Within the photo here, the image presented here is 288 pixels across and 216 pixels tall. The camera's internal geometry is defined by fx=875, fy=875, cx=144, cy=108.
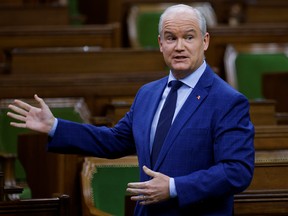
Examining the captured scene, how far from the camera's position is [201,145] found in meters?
1.29

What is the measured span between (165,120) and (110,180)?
1.94 ft

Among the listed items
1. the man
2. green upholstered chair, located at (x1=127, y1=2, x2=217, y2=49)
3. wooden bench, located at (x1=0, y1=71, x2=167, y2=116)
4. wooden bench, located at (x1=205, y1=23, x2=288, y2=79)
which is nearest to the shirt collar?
the man

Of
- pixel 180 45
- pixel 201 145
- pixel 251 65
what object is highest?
pixel 180 45

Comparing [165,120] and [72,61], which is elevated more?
[165,120]

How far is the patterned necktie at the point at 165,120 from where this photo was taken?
1326 millimetres

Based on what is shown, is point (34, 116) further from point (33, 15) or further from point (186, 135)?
point (33, 15)

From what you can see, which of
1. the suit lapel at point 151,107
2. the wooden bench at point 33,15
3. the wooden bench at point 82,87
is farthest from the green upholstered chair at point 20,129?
the wooden bench at point 33,15

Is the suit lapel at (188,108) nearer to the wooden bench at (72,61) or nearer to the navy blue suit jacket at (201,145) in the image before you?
the navy blue suit jacket at (201,145)

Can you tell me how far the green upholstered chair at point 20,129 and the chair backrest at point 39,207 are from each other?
2.10 ft

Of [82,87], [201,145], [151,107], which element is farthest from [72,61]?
[201,145]

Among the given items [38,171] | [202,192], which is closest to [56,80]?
[38,171]

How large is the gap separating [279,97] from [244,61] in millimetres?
304

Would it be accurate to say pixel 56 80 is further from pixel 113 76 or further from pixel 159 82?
pixel 159 82

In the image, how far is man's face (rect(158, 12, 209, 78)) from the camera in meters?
1.31
